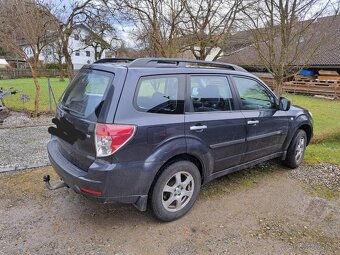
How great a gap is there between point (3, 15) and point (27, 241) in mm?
7442

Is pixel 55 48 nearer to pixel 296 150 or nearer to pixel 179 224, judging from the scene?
pixel 296 150

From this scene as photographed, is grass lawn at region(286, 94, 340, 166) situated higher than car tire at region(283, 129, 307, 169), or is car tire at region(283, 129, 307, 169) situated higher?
car tire at region(283, 129, 307, 169)

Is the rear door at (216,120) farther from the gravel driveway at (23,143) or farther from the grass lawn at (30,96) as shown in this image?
the grass lawn at (30,96)

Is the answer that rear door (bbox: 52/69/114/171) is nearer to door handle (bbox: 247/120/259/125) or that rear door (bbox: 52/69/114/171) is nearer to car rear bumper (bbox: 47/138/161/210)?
car rear bumper (bbox: 47/138/161/210)

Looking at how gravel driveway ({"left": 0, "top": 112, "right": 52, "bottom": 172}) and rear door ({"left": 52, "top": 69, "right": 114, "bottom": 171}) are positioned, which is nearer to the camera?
rear door ({"left": 52, "top": 69, "right": 114, "bottom": 171})

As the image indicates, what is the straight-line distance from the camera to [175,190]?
3.08 meters

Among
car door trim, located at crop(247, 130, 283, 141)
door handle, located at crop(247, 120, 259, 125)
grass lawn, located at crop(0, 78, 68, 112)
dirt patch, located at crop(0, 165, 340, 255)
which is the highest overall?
door handle, located at crop(247, 120, 259, 125)

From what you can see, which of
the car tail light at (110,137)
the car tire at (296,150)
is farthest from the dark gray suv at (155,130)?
the car tire at (296,150)

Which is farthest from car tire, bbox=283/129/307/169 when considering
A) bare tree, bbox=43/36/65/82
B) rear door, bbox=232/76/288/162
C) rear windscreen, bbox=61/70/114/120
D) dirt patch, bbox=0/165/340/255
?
bare tree, bbox=43/36/65/82

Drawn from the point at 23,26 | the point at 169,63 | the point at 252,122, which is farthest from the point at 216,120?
the point at 23,26

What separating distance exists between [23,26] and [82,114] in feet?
19.0

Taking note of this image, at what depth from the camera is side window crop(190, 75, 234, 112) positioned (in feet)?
10.4

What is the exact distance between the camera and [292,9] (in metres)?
5.98

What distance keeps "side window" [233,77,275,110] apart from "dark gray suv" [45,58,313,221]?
0.02 m
